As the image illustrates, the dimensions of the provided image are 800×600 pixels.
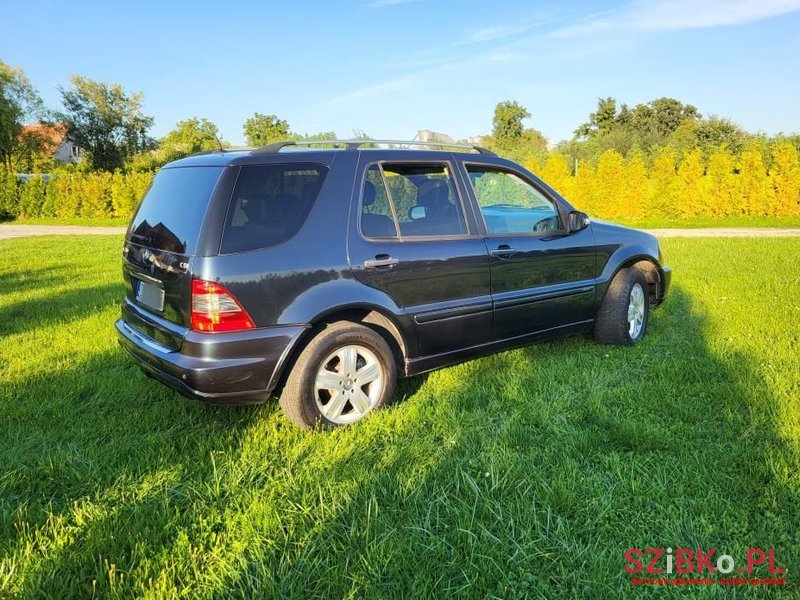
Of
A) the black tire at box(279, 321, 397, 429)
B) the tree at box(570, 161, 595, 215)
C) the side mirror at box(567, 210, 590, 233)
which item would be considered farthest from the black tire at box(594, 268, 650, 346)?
the tree at box(570, 161, 595, 215)

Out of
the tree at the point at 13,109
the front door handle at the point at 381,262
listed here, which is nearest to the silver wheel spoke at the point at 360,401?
the front door handle at the point at 381,262

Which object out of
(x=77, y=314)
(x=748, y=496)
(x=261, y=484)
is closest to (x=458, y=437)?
(x=261, y=484)

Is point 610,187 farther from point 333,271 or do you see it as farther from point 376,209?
point 333,271

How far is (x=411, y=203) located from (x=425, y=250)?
356 millimetres

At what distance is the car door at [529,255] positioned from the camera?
3998 mm

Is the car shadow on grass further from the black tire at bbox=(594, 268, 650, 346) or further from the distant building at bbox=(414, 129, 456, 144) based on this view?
the distant building at bbox=(414, 129, 456, 144)

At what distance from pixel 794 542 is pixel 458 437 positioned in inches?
60.9

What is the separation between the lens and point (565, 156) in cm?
3005

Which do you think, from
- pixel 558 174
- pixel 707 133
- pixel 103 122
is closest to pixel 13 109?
pixel 103 122

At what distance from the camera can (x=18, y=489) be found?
267cm

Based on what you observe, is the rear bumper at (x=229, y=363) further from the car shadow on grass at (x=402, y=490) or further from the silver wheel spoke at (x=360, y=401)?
the silver wheel spoke at (x=360, y=401)

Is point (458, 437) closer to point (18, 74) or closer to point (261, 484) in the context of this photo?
point (261, 484)

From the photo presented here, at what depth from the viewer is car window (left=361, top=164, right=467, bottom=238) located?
3.50 m

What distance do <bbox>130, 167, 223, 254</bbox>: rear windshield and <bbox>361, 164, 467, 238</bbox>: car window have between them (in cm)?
94
